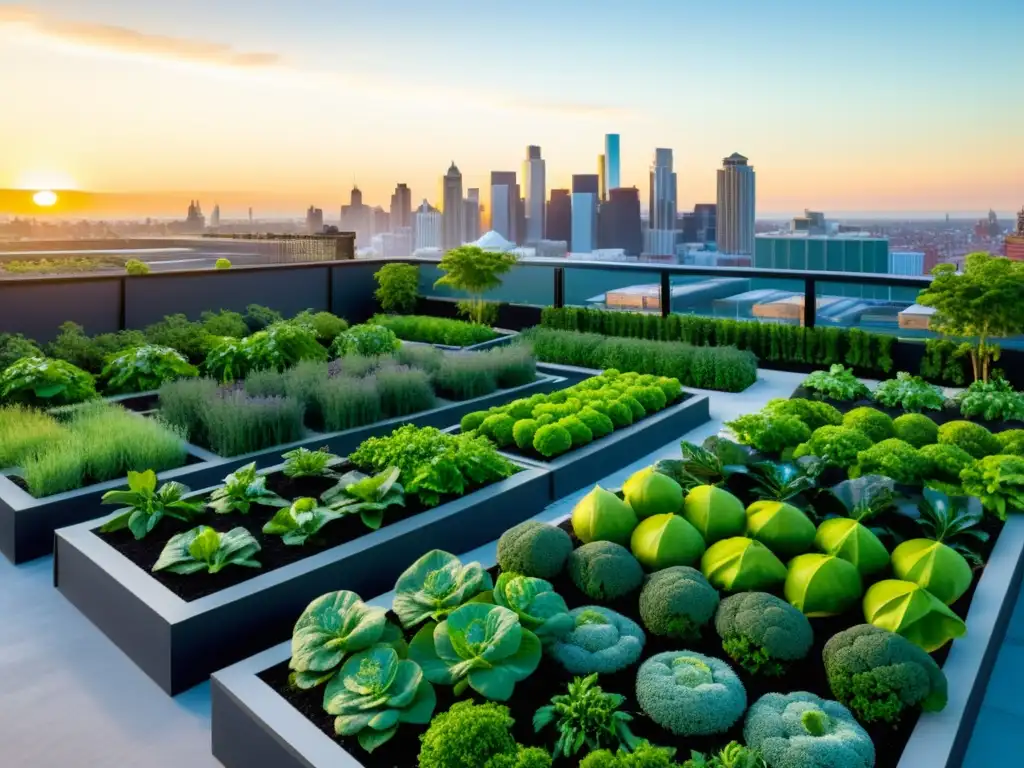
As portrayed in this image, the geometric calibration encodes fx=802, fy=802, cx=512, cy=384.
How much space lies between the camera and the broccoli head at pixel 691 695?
2.20 m

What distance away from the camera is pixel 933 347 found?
753cm

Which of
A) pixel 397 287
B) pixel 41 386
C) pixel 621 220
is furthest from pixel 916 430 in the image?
pixel 621 220

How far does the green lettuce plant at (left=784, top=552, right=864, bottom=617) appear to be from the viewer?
9.30 ft

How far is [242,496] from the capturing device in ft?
12.4

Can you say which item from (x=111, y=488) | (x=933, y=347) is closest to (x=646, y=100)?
(x=933, y=347)

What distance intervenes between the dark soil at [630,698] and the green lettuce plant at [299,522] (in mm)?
799

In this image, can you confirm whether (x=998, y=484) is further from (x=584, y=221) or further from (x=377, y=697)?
(x=584, y=221)

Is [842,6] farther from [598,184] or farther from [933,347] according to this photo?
[598,184]

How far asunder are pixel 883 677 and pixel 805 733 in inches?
13.6

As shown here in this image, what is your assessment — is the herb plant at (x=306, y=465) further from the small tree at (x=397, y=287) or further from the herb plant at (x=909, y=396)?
the small tree at (x=397, y=287)

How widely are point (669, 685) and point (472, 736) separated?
24.2 inches

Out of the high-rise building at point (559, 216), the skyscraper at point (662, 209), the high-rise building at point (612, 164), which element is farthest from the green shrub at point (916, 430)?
the high-rise building at point (612, 164)

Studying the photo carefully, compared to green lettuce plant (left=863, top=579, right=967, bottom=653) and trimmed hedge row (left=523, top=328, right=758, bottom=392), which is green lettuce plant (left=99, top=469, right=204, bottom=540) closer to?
green lettuce plant (left=863, top=579, right=967, bottom=653)

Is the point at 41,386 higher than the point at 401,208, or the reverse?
the point at 401,208
